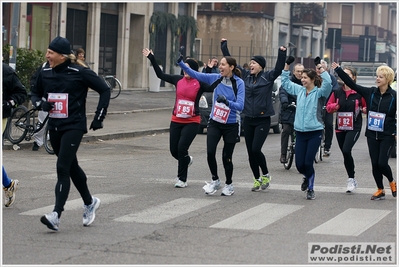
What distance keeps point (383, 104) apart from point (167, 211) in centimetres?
299

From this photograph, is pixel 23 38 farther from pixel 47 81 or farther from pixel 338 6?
pixel 338 6

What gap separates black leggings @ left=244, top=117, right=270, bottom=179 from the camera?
39.8 ft

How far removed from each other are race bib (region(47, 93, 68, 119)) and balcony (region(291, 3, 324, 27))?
48.8 m

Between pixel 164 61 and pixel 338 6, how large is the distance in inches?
1489

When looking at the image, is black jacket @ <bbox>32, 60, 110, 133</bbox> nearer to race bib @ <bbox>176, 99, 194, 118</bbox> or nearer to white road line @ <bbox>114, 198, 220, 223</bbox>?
white road line @ <bbox>114, 198, 220, 223</bbox>

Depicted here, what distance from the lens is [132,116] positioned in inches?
1041

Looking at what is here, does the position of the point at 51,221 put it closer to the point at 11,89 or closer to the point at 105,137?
the point at 11,89

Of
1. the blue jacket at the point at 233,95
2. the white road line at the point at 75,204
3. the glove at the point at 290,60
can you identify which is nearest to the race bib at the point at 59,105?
the white road line at the point at 75,204

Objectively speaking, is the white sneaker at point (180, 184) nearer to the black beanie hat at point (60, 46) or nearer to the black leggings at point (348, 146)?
the black leggings at point (348, 146)

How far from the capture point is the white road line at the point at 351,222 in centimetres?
902

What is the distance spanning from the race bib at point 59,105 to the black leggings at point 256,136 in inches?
142

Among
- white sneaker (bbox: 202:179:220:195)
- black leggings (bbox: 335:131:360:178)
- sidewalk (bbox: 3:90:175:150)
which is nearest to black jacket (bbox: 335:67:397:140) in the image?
black leggings (bbox: 335:131:360:178)

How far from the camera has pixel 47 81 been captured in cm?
925
